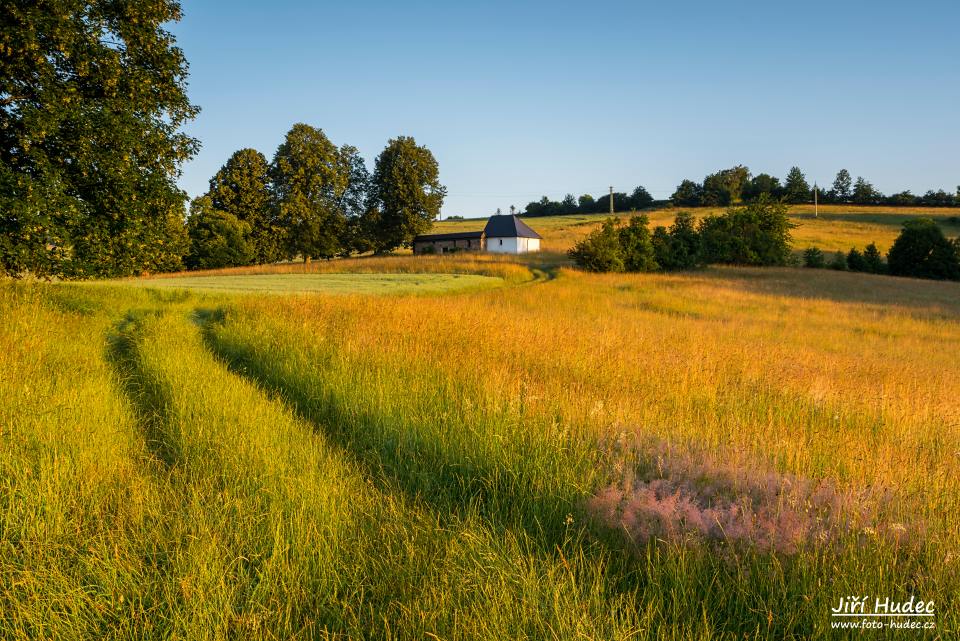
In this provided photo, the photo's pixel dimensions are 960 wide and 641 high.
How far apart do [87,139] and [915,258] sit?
66849 mm

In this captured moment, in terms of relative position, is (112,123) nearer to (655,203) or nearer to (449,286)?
(449,286)

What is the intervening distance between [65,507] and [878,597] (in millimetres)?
4916

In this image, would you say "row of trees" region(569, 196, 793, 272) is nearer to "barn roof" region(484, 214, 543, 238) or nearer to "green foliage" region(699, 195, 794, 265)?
"green foliage" region(699, 195, 794, 265)

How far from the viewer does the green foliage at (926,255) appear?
162 ft

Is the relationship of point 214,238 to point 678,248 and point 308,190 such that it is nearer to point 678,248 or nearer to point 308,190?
point 308,190

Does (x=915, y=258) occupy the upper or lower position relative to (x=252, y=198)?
lower

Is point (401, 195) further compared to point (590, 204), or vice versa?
point (590, 204)

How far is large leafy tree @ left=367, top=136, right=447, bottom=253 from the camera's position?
66.0 metres

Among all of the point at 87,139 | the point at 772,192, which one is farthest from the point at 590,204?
the point at 87,139

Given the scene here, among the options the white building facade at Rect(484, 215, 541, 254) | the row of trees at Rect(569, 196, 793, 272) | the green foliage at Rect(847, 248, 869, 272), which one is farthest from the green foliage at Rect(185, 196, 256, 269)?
the green foliage at Rect(847, 248, 869, 272)

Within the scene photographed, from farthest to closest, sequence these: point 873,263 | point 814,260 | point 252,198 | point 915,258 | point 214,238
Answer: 1. point 252,198
2. point 214,238
3. point 814,260
4. point 873,263
5. point 915,258

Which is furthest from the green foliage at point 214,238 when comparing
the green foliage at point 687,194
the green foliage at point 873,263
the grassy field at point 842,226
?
the green foliage at point 687,194

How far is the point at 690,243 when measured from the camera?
158ft

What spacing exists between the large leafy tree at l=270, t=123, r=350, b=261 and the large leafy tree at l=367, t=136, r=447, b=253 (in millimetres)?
5368
